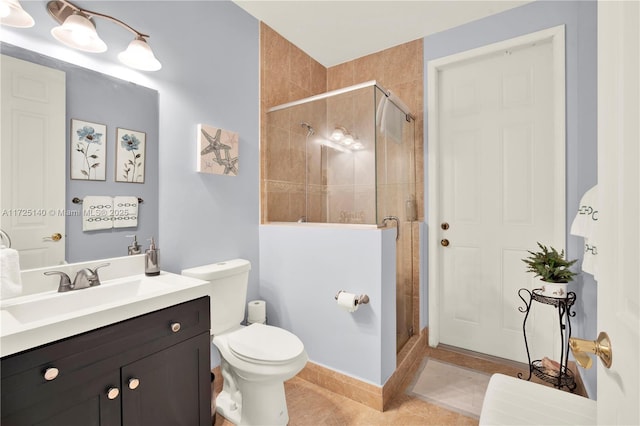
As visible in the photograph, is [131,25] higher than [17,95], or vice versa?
[131,25]

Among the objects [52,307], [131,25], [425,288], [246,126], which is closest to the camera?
[52,307]

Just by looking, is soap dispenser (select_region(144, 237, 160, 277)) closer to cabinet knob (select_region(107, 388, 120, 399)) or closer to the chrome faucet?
the chrome faucet

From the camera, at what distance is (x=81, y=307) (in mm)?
1308

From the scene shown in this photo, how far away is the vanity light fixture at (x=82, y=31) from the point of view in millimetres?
1316

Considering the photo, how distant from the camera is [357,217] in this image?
203cm

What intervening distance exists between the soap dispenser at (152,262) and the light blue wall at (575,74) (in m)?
2.41

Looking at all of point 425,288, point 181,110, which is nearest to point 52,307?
point 181,110

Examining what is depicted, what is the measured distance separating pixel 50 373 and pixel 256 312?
127cm

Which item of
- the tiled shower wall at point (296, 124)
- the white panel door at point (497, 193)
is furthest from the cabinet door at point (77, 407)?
the white panel door at point (497, 193)

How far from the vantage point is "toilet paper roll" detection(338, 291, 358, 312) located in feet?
6.03

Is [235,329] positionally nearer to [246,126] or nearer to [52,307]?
[52,307]

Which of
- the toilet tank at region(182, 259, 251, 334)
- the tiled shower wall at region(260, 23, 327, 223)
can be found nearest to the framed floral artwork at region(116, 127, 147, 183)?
the toilet tank at region(182, 259, 251, 334)

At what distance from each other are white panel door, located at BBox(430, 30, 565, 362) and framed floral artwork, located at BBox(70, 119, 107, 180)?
238cm

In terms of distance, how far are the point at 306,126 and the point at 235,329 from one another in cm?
153
